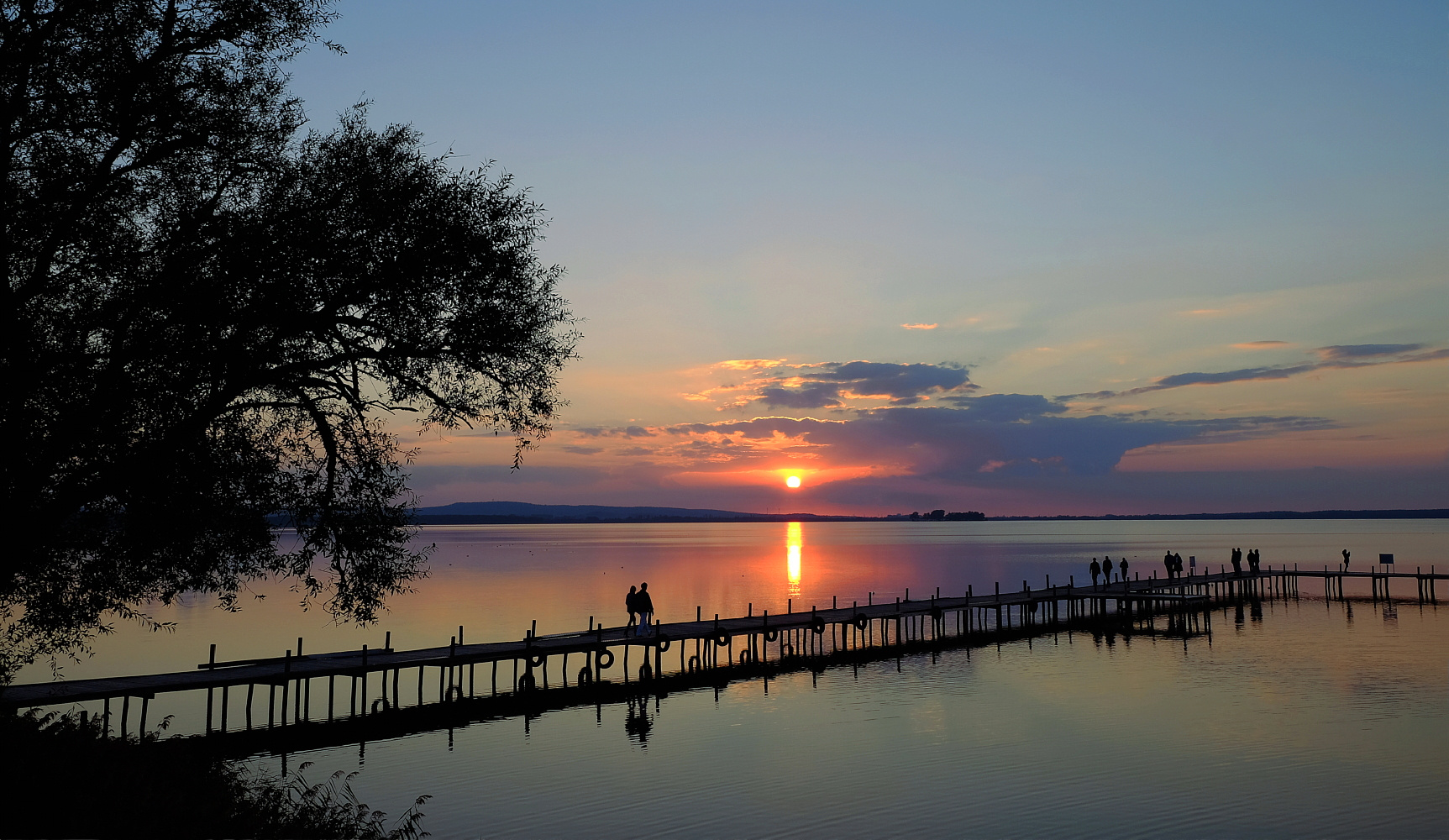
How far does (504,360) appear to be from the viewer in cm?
1673

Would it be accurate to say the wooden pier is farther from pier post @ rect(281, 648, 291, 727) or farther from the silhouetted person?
the silhouetted person

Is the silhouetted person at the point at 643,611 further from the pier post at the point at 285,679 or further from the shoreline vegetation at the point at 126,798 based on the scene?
the shoreline vegetation at the point at 126,798

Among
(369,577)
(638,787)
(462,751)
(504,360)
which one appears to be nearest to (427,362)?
(504,360)

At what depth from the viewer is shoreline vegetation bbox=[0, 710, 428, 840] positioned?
12.0 metres

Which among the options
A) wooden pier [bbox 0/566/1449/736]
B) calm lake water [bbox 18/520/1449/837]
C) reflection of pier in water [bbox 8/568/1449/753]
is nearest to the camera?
calm lake water [bbox 18/520/1449/837]

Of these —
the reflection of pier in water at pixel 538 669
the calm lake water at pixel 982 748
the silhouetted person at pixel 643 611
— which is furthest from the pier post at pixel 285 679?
the silhouetted person at pixel 643 611

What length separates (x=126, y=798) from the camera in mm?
12961

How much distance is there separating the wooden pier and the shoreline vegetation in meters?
4.63

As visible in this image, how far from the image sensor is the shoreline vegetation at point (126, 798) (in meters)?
12.0

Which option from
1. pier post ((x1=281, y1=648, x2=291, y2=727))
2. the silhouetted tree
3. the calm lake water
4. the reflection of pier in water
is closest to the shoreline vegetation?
the silhouetted tree

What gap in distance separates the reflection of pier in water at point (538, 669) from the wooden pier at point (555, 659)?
11 cm

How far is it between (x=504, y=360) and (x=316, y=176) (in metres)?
4.13

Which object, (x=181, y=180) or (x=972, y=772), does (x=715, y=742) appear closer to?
(x=972, y=772)

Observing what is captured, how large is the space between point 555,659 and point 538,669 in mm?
2263
